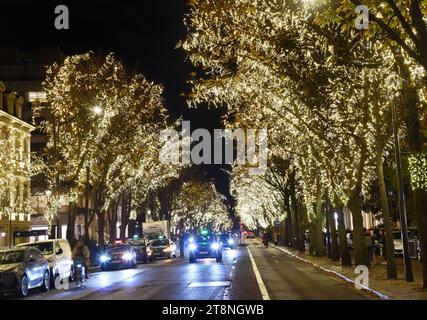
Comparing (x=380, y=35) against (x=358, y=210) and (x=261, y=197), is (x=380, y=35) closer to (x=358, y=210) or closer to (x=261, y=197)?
(x=358, y=210)

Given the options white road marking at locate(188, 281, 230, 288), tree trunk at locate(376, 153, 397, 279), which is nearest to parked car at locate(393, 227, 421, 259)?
tree trunk at locate(376, 153, 397, 279)

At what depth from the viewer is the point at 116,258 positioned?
35.7 metres

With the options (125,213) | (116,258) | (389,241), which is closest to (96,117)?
(116,258)

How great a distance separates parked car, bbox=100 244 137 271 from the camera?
3547 cm

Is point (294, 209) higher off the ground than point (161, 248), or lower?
higher

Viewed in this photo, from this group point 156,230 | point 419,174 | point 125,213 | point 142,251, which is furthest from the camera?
point 156,230

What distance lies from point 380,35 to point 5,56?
7083cm

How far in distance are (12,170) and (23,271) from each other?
1811 centimetres

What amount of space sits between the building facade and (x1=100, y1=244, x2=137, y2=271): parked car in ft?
22.1

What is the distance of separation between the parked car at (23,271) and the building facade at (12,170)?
13455 mm

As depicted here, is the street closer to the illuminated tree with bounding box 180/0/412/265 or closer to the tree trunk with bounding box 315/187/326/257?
the illuminated tree with bounding box 180/0/412/265
